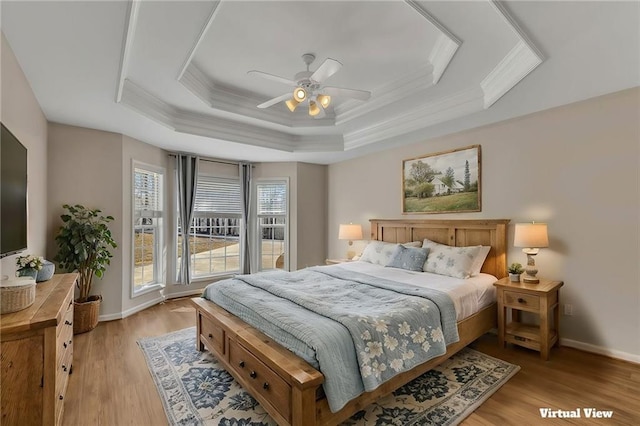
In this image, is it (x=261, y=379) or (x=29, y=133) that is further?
(x=29, y=133)

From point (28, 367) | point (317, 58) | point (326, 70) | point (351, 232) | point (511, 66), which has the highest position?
point (317, 58)

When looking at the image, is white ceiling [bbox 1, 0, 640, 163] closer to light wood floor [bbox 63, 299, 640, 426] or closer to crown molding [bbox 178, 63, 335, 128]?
crown molding [bbox 178, 63, 335, 128]

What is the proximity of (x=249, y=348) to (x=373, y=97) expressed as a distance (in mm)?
3130

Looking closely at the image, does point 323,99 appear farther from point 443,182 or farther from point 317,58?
point 443,182

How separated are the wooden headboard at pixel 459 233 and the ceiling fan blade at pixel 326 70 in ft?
8.46

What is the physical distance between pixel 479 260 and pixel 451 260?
33cm

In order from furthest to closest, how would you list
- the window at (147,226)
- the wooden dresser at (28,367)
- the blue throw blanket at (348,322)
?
the window at (147,226), the blue throw blanket at (348,322), the wooden dresser at (28,367)

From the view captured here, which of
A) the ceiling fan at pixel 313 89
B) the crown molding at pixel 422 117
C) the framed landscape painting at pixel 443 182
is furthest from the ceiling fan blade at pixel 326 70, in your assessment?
the framed landscape painting at pixel 443 182

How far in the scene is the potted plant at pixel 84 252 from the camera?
3.47 metres

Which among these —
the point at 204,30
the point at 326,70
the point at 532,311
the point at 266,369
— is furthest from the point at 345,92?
the point at 532,311

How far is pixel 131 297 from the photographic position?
13.9 ft

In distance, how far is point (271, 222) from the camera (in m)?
5.93

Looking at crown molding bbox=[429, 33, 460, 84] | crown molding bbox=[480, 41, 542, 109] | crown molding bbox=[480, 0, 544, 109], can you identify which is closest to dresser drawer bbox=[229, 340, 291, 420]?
crown molding bbox=[480, 0, 544, 109]

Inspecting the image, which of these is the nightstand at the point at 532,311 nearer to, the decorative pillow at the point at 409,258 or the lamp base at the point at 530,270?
the lamp base at the point at 530,270
